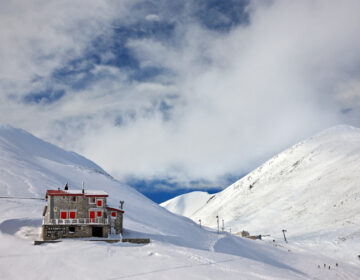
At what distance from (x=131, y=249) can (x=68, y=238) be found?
9.71 m

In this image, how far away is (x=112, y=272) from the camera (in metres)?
30.2

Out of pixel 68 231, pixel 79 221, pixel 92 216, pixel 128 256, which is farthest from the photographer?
pixel 92 216

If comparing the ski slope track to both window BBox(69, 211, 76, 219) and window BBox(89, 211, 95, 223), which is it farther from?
window BBox(89, 211, 95, 223)

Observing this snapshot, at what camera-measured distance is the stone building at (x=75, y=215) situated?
43531 mm

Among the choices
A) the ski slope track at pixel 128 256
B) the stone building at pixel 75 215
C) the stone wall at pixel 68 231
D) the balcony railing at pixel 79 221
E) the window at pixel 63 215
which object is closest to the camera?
the ski slope track at pixel 128 256

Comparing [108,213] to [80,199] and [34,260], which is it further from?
[34,260]

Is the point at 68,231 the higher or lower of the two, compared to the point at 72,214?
lower

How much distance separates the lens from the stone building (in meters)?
43.5

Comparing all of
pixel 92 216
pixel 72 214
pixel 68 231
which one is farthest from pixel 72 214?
pixel 92 216

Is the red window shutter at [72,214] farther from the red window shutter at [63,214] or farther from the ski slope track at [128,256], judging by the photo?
the ski slope track at [128,256]

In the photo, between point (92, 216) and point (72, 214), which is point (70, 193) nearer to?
point (72, 214)

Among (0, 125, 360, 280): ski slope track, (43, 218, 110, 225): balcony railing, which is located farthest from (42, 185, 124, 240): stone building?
(0, 125, 360, 280): ski slope track

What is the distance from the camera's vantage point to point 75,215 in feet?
147

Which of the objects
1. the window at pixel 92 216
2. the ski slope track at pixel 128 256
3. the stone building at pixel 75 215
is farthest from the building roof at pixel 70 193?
the ski slope track at pixel 128 256
